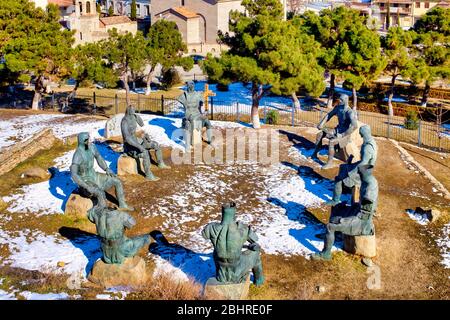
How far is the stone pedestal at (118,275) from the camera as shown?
431 inches

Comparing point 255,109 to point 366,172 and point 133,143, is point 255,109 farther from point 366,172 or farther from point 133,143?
point 366,172

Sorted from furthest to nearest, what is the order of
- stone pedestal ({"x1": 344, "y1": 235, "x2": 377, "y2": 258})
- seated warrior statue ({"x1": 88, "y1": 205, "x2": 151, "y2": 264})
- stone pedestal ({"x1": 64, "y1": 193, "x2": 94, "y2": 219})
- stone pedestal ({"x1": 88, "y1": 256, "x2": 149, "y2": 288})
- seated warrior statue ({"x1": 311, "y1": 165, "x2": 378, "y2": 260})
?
stone pedestal ({"x1": 64, "y1": 193, "x2": 94, "y2": 219})
stone pedestal ({"x1": 344, "y1": 235, "x2": 377, "y2": 258})
seated warrior statue ({"x1": 311, "y1": 165, "x2": 378, "y2": 260})
stone pedestal ({"x1": 88, "y1": 256, "x2": 149, "y2": 288})
seated warrior statue ({"x1": 88, "y1": 205, "x2": 151, "y2": 264})

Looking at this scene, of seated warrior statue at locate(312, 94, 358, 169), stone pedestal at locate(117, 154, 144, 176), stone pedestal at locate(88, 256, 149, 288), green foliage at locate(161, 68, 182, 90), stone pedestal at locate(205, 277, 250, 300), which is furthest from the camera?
green foliage at locate(161, 68, 182, 90)

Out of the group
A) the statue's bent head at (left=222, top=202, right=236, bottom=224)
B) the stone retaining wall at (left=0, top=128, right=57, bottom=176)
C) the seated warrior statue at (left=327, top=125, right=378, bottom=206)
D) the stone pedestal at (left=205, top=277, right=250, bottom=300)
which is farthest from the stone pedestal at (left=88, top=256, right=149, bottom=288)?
the stone retaining wall at (left=0, top=128, right=57, bottom=176)

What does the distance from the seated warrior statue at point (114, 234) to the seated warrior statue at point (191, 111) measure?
338 inches

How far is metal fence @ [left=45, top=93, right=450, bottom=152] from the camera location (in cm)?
2852

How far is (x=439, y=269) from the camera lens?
39.8ft

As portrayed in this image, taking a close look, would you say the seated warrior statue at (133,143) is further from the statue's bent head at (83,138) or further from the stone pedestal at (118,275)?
the stone pedestal at (118,275)

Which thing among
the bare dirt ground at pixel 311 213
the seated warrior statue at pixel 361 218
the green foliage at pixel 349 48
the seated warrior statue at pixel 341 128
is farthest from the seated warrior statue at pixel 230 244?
the green foliage at pixel 349 48

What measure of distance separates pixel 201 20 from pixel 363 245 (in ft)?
175

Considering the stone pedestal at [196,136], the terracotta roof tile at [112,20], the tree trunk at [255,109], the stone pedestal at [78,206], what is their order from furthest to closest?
the terracotta roof tile at [112,20], the tree trunk at [255,109], the stone pedestal at [196,136], the stone pedestal at [78,206]

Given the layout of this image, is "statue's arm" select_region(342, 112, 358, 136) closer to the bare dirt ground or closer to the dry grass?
the bare dirt ground

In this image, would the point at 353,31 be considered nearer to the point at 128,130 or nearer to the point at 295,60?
the point at 295,60

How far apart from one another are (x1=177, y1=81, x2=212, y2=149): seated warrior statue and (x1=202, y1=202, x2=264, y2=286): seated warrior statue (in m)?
9.32
